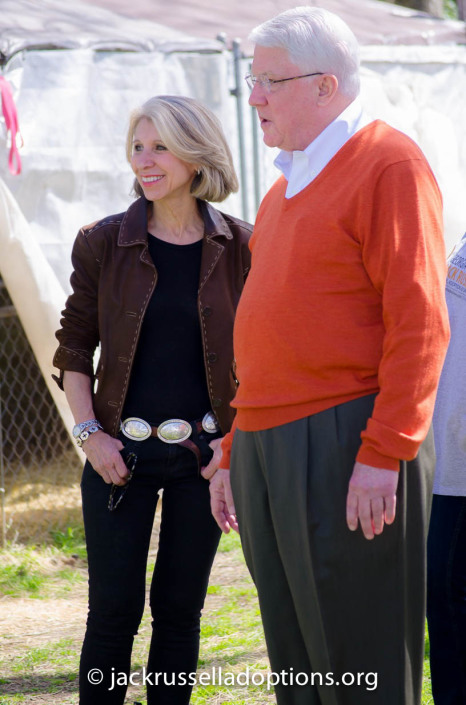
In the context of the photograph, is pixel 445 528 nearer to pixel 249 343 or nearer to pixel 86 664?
pixel 249 343

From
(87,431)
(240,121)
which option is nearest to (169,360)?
(87,431)

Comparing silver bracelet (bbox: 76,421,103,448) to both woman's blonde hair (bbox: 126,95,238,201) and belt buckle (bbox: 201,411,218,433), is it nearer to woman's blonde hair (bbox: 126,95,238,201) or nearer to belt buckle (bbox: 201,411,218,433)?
belt buckle (bbox: 201,411,218,433)

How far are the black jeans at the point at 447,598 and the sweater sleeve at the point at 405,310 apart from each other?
59 centimetres

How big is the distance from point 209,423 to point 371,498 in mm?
784

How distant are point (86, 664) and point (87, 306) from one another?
0.97 m

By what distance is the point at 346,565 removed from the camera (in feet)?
5.99

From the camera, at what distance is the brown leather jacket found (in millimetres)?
2422

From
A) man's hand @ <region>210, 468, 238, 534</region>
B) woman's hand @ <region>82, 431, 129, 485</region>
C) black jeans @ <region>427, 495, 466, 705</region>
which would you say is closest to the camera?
man's hand @ <region>210, 468, 238, 534</region>

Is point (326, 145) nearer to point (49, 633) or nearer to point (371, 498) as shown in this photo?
point (371, 498)

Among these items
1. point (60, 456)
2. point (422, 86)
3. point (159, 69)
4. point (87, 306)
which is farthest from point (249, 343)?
point (60, 456)

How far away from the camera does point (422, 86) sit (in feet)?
18.3

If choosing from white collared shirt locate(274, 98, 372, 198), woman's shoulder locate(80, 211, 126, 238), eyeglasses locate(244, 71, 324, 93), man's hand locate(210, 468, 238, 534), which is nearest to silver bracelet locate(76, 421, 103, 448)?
man's hand locate(210, 468, 238, 534)

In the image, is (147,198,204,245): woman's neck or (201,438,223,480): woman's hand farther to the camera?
(147,198,204,245): woman's neck

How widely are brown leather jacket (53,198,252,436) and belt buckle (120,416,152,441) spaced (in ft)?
0.12
